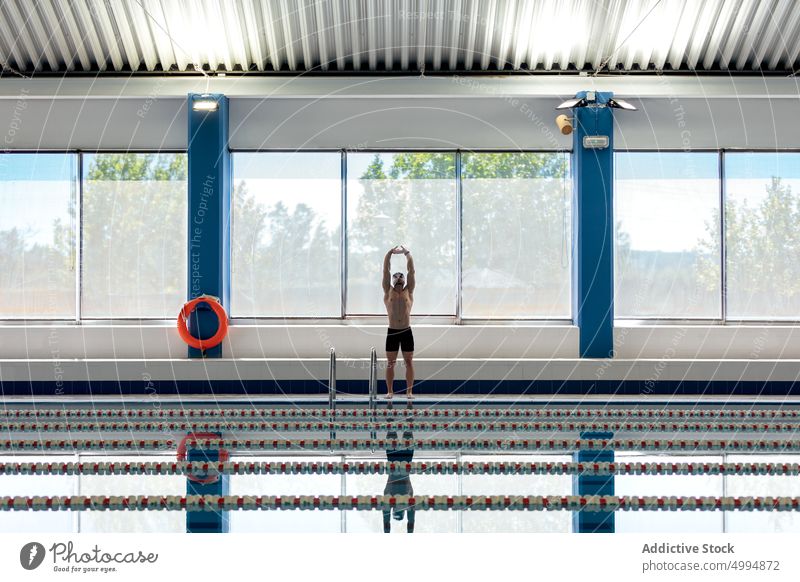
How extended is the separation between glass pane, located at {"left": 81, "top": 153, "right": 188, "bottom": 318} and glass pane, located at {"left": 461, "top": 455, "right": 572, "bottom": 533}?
6.42 m

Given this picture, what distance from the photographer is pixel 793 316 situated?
11117mm

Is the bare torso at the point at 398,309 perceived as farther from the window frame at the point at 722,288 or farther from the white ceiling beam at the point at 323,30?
the window frame at the point at 722,288

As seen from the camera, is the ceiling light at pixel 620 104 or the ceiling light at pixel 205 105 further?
the ceiling light at pixel 205 105

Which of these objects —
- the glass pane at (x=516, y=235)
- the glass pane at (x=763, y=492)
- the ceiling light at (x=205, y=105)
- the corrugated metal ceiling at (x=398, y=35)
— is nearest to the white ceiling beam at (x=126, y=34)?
the corrugated metal ceiling at (x=398, y=35)

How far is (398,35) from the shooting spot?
9.92 metres

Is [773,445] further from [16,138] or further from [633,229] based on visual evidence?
[16,138]

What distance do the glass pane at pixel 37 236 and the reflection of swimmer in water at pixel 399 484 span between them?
6.19 metres

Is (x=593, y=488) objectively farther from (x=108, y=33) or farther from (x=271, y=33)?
(x=108, y=33)

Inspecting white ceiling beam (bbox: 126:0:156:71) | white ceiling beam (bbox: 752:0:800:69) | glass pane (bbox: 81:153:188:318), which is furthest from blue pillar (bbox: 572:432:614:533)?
white ceiling beam (bbox: 126:0:156:71)

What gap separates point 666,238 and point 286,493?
7.65m

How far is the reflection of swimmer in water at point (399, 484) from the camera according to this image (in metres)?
4.44

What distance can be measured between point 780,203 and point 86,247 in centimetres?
896

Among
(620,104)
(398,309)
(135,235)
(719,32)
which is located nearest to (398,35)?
(620,104)

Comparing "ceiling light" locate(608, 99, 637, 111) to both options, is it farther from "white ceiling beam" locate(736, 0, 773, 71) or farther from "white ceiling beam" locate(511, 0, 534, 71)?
"white ceiling beam" locate(736, 0, 773, 71)
